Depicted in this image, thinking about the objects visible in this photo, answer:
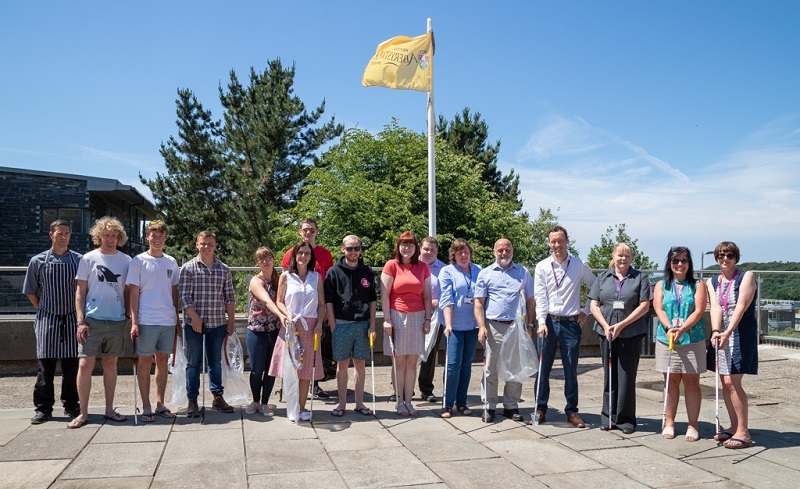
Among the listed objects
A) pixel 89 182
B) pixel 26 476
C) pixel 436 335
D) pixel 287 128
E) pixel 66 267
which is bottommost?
pixel 26 476

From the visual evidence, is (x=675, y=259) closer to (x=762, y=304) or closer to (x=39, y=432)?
(x=39, y=432)

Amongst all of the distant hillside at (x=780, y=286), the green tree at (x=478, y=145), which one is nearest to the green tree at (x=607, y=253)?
the green tree at (x=478, y=145)

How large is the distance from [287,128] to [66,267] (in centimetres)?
2756

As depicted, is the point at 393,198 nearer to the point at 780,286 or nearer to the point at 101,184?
the point at 101,184

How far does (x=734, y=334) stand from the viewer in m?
5.47

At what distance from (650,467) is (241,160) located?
100.0 feet

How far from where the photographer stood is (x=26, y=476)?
4.51m

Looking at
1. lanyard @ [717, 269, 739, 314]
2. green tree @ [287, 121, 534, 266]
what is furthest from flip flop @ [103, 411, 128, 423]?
green tree @ [287, 121, 534, 266]

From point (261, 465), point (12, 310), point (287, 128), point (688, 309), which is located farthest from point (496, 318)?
point (287, 128)

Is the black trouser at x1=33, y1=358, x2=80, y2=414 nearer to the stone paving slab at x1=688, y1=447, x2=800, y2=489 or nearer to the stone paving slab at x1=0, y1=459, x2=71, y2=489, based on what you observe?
the stone paving slab at x1=0, y1=459, x2=71, y2=489

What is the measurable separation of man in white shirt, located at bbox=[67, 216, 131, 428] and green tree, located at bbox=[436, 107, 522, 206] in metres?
36.5

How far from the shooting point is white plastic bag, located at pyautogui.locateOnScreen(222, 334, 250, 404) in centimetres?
649

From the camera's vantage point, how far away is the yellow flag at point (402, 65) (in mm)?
10773

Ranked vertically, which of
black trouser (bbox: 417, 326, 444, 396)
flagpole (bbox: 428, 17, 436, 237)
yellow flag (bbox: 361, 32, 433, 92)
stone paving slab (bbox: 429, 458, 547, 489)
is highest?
yellow flag (bbox: 361, 32, 433, 92)
